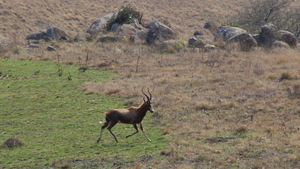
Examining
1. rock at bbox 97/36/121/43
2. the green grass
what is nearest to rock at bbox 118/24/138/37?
rock at bbox 97/36/121/43

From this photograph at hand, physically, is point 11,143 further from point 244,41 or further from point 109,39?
point 109,39

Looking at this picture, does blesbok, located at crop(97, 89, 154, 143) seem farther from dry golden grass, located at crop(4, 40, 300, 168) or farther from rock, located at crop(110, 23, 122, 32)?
rock, located at crop(110, 23, 122, 32)

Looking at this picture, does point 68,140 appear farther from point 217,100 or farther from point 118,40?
point 118,40

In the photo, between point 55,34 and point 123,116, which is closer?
point 123,116

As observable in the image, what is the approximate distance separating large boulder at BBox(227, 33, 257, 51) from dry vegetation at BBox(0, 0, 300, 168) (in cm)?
208

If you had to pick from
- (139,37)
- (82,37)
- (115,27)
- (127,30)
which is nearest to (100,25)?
(115,27)

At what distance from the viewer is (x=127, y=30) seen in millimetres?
42844

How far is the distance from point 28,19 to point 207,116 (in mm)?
52160

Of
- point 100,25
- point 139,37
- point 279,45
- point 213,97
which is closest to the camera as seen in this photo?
point 213,97

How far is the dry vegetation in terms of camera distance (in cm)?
1064

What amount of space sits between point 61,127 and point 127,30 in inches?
1154

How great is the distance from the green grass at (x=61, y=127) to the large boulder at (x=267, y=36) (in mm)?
16079

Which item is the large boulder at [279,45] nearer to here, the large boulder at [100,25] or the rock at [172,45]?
the rock at [172,45]

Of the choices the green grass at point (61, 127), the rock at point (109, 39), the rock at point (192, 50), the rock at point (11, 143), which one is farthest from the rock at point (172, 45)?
the rock at point (11, 143)
